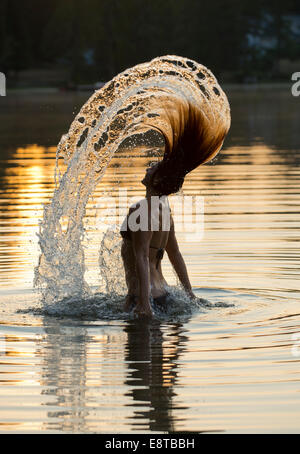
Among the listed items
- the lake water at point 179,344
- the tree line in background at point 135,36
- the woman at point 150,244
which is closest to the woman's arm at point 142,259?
the woman at point 150,244

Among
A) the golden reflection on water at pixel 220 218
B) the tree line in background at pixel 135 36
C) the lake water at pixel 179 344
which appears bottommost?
the lake water at pixel 179 344

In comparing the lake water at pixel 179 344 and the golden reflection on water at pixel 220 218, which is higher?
the golden reflection on water at pixel 220 218

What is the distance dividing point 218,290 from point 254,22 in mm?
101192

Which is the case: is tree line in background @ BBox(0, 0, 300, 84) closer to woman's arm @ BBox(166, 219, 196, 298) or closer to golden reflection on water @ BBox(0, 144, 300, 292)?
golden reflection on water @ BBox(0, 144, 300, 292)

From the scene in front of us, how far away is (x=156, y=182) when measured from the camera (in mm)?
11055

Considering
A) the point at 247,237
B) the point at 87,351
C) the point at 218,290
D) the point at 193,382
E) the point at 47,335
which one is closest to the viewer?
the point at 193,382

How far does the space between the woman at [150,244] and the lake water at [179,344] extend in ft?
0.76

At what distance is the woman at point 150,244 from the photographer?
1107 centimetres

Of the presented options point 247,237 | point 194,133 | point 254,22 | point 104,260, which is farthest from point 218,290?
point 254,22

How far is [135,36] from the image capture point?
324ft

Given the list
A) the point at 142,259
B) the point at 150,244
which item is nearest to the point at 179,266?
the point at 150,244

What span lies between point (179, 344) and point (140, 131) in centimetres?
293

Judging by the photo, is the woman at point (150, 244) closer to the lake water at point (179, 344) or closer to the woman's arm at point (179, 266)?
the woman's arm at point (179, 266)

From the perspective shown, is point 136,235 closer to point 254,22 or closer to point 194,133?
point 194,133
